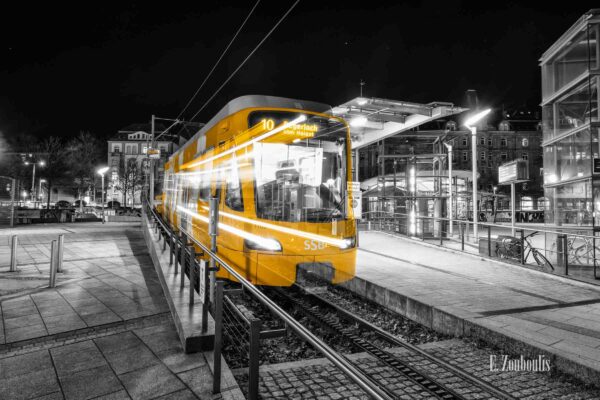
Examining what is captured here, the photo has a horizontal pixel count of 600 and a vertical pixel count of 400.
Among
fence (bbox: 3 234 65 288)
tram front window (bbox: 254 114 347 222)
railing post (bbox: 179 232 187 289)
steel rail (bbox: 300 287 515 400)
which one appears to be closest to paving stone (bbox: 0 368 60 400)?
railing post (bbox: 179 232 187 289)

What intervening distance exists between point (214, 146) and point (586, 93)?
374 inches

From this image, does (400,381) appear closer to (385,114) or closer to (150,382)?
(150,382)

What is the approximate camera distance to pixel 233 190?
7.61 m

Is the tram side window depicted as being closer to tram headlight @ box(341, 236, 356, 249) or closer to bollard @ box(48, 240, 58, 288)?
tram headlight @ box(341, 236, 356, 249)

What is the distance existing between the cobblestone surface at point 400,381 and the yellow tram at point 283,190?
106 inches

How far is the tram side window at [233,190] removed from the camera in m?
7.41

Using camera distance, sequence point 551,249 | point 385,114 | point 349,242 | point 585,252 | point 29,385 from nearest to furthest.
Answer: point 29,385 → point 349,242 → point 585,252 → point 551,249 → point 385,114

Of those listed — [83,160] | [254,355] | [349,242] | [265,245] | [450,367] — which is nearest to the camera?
[254,355]

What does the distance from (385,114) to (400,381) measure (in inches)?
328

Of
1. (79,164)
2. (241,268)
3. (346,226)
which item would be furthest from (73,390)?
(79,164)

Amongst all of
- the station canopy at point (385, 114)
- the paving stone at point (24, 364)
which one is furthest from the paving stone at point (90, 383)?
the station canopy at point (385, 114)

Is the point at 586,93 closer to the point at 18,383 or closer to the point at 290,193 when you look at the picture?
the point at 290,193

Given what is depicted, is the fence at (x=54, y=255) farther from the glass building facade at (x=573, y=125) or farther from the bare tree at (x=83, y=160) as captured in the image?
the bare tree at (x=83, y=160)

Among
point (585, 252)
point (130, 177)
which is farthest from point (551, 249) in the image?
point (130, 177)
